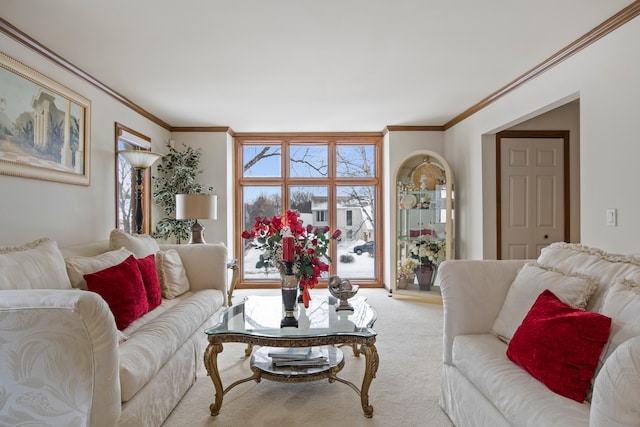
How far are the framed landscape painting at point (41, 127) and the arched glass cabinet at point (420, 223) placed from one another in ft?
12.3

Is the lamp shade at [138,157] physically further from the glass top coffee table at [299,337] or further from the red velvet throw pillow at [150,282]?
the glass top coffee table at [299,337]

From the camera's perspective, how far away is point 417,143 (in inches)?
217

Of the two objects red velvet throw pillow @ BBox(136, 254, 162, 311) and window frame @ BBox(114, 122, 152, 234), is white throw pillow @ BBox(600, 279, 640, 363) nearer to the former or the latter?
red velvet throw pillow @ BBox(136, 254, 162, 311)

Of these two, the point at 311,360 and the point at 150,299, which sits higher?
the point at 150,299

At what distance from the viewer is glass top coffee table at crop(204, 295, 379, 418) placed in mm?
2107

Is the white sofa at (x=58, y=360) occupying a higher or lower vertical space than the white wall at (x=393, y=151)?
lower

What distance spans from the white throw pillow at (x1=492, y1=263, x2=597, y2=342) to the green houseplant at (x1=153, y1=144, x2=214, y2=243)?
3.98 meters

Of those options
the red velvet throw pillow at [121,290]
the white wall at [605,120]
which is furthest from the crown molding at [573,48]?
the red velvet throw pillow at [121,290]

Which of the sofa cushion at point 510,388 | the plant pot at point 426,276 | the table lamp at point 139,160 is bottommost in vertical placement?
the plant pot at point 426,276

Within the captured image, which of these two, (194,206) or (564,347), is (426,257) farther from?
(564,347)

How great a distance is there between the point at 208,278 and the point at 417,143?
3.58 meters

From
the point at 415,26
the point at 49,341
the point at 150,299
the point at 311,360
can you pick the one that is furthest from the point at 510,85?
the point at 49,341

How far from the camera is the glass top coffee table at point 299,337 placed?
2.11 meters

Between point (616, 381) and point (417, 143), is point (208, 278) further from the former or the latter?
point (417, 143)
